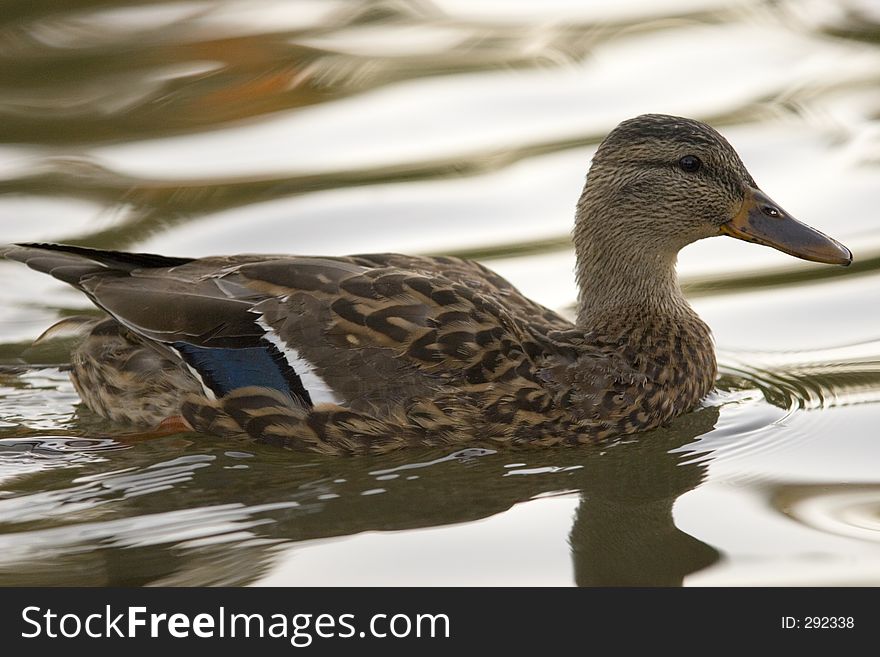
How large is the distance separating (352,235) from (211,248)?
2.99 feet

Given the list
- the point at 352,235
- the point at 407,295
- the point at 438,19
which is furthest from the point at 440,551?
the point at 438,19

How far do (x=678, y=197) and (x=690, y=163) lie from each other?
0.59ft

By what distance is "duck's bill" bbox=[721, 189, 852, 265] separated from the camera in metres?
7.85

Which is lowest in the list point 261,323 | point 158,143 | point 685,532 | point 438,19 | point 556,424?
point 685,532

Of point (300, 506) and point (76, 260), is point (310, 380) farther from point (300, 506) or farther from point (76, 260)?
point (76, 260)

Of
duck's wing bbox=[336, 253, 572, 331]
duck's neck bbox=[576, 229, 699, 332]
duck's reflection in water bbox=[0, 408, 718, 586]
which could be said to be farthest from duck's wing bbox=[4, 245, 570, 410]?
duck's neck bbox=[576, 229, 699, 332]

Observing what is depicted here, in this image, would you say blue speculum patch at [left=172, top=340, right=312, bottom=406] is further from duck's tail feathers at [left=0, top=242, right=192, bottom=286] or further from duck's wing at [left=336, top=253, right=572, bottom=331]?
Answer: duck's wing at [left=336, top=253, right=572, bottom=331]

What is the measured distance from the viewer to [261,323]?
7.70 meters

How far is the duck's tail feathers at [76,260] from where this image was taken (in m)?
7.92

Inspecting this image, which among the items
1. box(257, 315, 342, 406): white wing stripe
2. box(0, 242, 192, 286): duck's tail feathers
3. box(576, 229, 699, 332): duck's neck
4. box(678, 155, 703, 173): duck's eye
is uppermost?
box(678, 155, 703, 173): duck's eye

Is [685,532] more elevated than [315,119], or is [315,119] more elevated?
[315,119]

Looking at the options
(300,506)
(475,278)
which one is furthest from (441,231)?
(300,506)

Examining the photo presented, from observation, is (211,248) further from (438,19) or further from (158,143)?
(438,19)

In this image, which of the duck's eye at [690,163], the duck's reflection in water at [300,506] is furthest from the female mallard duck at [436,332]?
the duck's reflection in water at [300,506]
